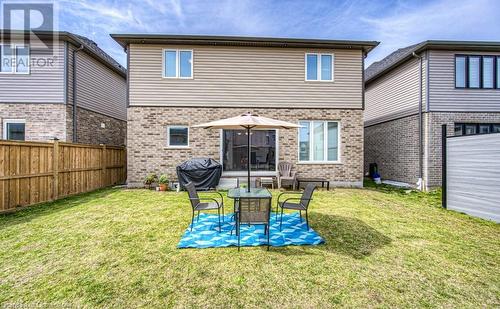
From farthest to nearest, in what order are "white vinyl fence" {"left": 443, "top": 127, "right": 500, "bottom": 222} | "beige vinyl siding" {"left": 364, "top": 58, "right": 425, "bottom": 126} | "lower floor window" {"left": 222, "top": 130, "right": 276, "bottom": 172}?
"beige vinyl siding" {"left": 364, "top": 58, "right": 425, "bottom": 126} → "lower floor window" {"left": 222, "top": 130, "right": 276, "bottom": 172} → "white vinyl fence" {"left": 443, "top": 127, "right": 500, "bottom": 222}

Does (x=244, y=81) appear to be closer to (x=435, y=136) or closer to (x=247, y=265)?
(x=247, y=265)

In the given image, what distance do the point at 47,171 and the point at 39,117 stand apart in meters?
4.21

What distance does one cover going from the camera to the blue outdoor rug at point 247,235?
4.27m

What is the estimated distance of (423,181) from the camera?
10.5 m

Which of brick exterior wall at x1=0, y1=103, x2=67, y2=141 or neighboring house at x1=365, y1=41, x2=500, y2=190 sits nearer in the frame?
brick exterior wall at x1=0, y1=103, x2=67, y2=141

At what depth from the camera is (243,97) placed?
10.4 meters

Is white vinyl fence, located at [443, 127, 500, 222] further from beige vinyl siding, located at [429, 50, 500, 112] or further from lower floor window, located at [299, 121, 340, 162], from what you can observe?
beige vinyl siding, located at [429, 50, 500, 112]

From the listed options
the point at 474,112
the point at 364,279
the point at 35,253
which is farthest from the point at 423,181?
the point at 35,253

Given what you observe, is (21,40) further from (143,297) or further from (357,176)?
(357,176)

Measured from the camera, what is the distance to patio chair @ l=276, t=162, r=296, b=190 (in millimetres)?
9773

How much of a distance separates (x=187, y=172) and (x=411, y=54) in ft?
36.6

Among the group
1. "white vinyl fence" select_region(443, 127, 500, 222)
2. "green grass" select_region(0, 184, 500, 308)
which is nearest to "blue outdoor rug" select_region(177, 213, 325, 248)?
"green grass" select_region(0, 184, 500, 308)

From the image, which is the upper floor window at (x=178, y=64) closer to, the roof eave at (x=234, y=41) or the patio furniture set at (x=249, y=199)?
the roof eave at (x=234, y=41)

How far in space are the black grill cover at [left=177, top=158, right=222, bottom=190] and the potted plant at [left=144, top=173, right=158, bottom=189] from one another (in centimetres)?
123
